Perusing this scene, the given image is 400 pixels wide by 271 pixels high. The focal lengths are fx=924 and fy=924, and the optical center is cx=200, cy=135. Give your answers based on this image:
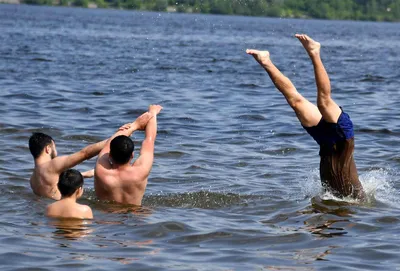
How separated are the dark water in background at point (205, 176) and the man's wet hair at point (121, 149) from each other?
22.9 inches

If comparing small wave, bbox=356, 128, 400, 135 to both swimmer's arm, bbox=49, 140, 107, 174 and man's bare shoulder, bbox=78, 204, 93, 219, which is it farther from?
man's bare shoulder, bbox=78, 204, 93, 219

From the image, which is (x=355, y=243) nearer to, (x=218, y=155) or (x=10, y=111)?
(x=218, y=155)

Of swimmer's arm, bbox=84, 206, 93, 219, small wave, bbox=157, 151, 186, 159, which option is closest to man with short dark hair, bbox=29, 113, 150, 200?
swimmer's arm, bbox=84, 206, 93, 219

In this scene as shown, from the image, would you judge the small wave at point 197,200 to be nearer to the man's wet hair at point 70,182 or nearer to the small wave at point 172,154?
the man's wet hair at point 70,182

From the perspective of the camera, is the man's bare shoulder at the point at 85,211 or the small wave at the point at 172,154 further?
the small wave at the point at 172,154

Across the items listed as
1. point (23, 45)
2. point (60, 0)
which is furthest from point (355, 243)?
point (60, 0)

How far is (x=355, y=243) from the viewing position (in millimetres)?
8352

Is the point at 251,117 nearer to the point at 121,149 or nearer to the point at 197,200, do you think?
the point at 197,200

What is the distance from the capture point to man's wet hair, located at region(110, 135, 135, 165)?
352 inches

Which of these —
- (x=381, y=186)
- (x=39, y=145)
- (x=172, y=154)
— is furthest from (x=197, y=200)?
(x=172, y=154)

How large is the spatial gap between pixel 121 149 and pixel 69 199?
2.29ft

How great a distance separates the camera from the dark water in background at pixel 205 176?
790 cm

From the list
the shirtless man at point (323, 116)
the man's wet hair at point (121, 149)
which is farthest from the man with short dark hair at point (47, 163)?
the shirtless man at point (323, 116)

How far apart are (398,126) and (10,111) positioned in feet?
22.4
